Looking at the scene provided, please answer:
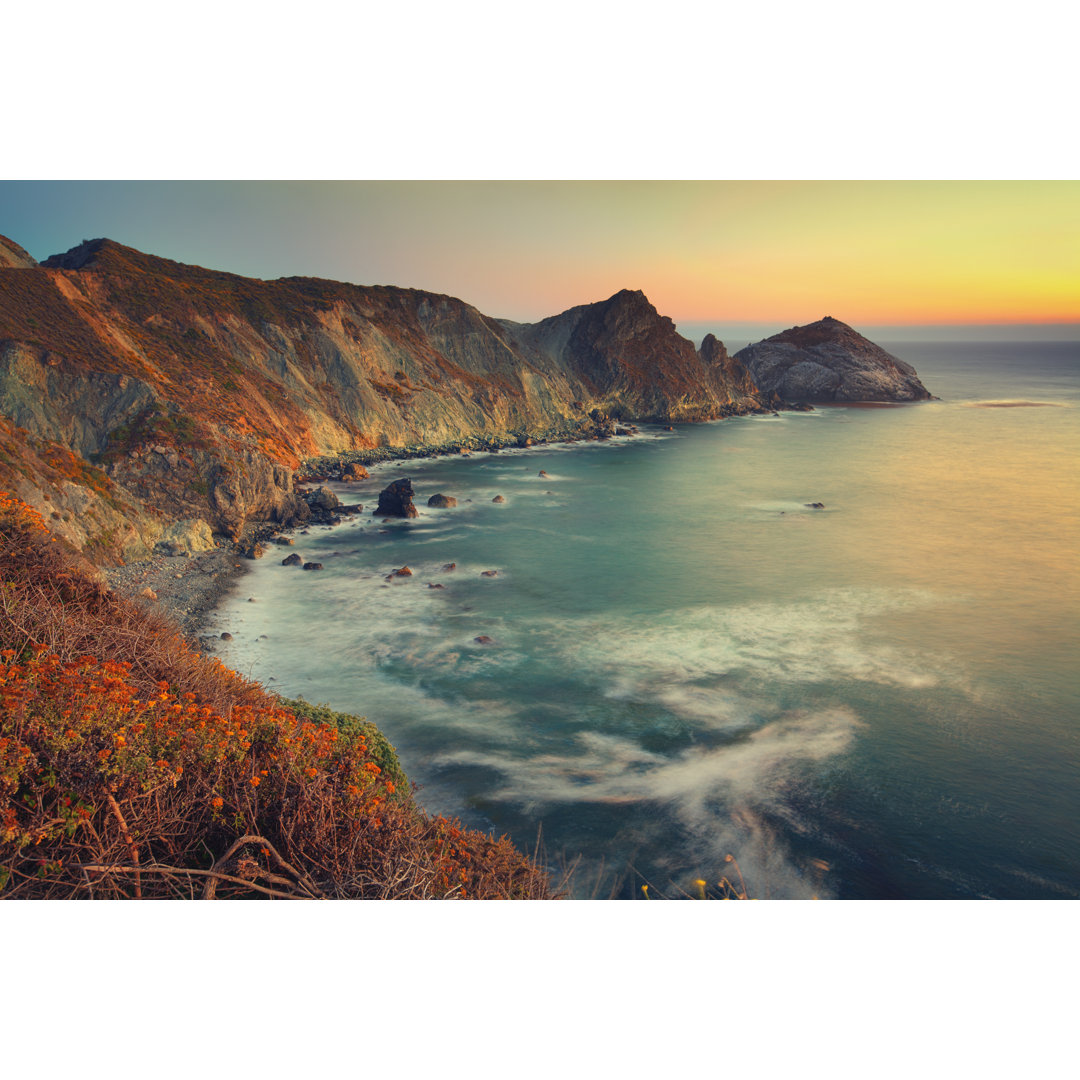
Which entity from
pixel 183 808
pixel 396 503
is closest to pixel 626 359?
pixel 396 503

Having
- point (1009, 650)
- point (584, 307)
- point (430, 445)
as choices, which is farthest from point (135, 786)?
point (584, 307)

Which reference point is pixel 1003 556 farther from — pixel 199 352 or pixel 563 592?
pixel 199 352

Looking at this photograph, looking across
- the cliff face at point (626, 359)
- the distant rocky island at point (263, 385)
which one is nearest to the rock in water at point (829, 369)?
the distant rocky island at point (263, 385)

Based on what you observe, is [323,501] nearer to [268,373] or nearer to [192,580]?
[192,580]

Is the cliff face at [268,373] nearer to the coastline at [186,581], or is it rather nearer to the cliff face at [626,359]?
the cliff face at [626,359]

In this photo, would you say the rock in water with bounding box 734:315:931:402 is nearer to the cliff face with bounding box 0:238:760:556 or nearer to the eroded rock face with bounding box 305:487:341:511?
the cliff face with bounding box 0:238:760:556

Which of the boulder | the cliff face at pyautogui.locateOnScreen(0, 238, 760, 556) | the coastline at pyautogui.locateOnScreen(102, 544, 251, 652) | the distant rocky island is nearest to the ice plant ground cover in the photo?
the coastline at pyautogui.locateOnScreen(102, 544, 251, 652)

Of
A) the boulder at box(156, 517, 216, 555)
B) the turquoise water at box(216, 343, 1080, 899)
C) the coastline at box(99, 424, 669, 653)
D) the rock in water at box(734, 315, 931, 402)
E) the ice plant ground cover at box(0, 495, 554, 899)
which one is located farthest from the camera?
the rock in water at box(734, 315, 931, 402)
